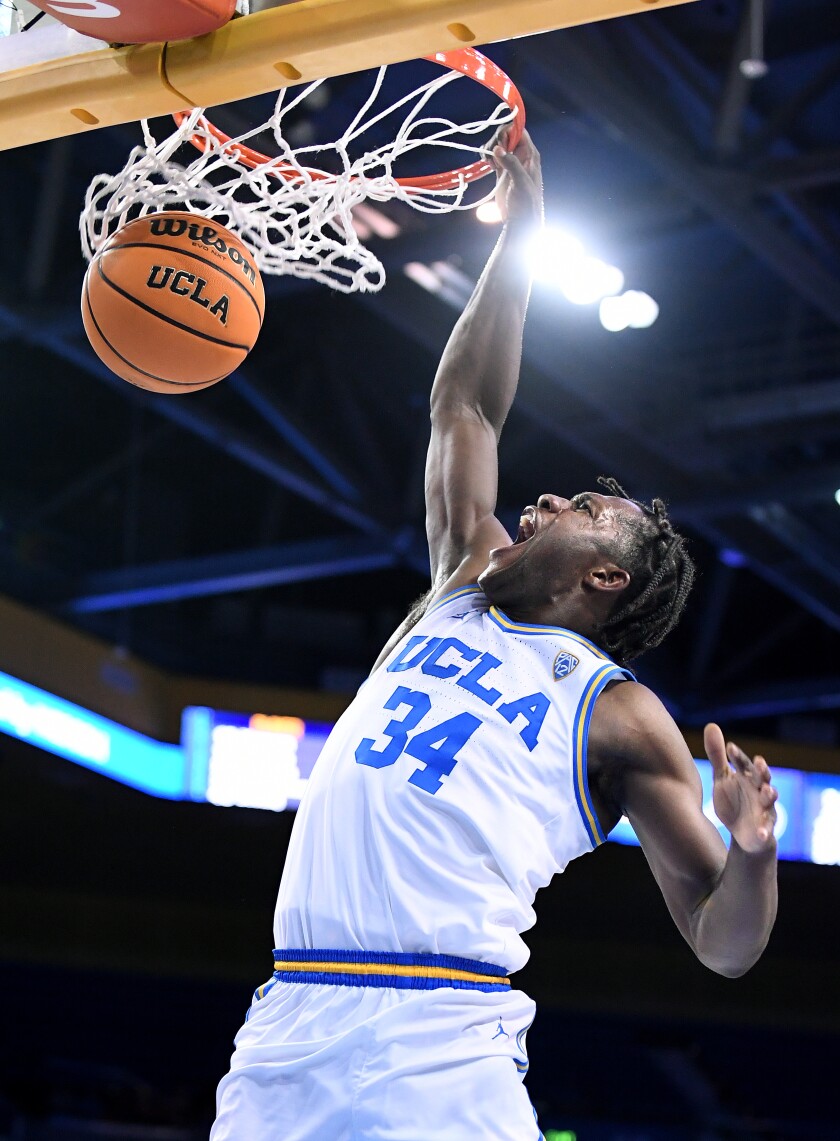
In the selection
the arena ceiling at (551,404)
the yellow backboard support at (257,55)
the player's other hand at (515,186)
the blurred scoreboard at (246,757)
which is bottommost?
the blurred scoreboard at (246,757)

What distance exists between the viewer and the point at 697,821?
93.5 inches

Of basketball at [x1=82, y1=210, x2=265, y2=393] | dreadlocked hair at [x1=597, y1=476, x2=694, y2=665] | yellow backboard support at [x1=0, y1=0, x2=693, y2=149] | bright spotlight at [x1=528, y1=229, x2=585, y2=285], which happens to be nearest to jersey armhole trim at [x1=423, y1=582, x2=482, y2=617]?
dreadlocked hair at [x1=597, y1=476, x2=694, y2=665]

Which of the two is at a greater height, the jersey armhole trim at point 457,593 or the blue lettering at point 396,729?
the jersey armhole trim at point 457,593

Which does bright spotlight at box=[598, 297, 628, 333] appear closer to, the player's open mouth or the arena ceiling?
the arena ceiling

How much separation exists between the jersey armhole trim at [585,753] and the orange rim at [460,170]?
1.30 meters

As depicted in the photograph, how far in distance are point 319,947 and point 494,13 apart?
151 cm

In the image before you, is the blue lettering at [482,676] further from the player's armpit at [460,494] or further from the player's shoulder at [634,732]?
the player's armpit at [460,494]

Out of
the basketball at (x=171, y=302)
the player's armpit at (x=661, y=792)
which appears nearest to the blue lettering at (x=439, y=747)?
the player's armpit at (x=661, y=792)

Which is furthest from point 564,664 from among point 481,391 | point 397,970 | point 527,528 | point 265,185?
point 265,185

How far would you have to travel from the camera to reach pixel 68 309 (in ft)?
21.0

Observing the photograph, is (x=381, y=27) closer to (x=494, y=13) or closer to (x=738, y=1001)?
(x=494, y=13)

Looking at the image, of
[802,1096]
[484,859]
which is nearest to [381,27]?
[484,859]

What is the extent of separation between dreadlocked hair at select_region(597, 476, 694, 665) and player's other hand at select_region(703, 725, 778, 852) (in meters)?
0.66

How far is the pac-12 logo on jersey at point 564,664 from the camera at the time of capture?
2.54 meters
